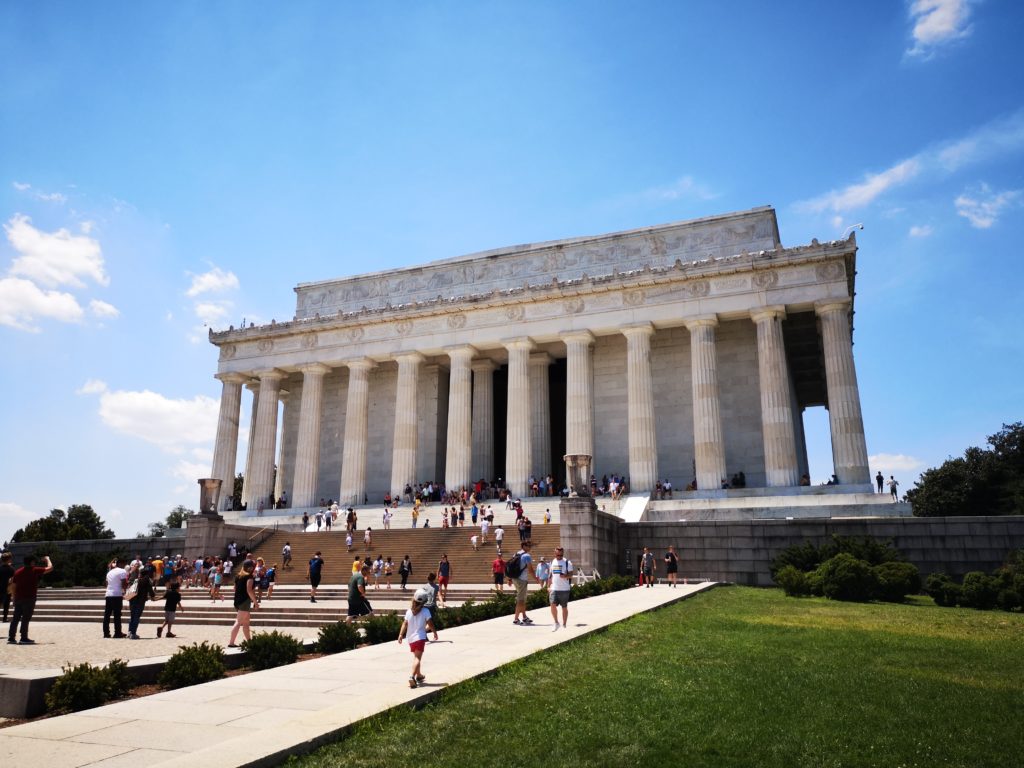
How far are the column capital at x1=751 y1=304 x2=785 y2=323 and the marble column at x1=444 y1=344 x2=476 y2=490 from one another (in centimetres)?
1612

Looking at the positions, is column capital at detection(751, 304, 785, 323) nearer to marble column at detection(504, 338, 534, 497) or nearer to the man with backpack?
marble column at detection(504, 338, 534, 497)

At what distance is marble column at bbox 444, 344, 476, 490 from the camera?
4291 centimetres

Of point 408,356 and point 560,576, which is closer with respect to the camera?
point 560,576

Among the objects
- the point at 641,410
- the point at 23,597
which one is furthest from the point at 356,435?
the point at 23,597

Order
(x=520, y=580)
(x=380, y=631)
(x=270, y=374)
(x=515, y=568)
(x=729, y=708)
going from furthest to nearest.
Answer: (x=270, y=374), (x=515, y=568), (x=520, y=580), (x=380, y=631), (x=729, y=708)

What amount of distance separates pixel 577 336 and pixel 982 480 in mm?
36491

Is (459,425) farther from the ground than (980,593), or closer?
farther from the ground

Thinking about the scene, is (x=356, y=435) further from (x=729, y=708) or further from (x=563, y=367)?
(x=729, y=708)

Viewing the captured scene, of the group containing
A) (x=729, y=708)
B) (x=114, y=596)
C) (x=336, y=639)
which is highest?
(x=114, y=596)

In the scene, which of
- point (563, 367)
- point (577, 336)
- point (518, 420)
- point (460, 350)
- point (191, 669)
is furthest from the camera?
point (563, 367)

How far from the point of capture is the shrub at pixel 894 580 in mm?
21609

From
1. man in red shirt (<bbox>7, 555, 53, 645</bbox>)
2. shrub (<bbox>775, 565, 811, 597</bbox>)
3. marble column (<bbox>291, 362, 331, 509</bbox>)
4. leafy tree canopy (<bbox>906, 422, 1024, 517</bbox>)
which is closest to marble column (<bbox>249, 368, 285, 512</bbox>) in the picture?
marble column (<bbox>291, 362, 331, 509</bbox>)

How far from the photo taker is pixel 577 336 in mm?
42031

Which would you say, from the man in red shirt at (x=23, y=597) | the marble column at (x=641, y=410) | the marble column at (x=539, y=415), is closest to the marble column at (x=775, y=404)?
the marble column at (x=641, y=410)
